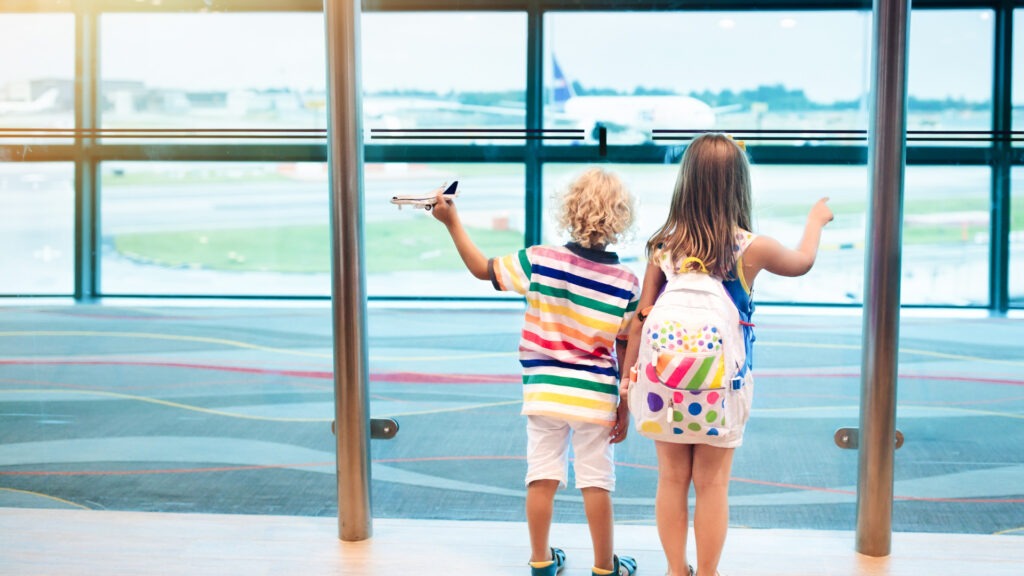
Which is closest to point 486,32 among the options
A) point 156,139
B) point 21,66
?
point 156,139

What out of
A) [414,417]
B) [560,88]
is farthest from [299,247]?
[560,88]

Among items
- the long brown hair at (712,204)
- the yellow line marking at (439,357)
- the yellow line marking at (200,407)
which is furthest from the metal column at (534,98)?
the long brown hair at (712,204)

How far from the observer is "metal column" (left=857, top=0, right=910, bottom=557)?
3303 mm

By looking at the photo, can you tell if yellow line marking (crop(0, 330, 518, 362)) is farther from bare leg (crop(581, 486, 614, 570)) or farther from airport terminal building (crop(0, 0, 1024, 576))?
bare leg (crop(581, 486, 614, 570))

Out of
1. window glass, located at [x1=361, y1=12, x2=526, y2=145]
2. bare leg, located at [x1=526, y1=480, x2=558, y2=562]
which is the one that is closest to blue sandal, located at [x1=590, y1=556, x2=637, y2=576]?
bare leg, located at [x1=526, y1=480, x2=558, y2=562]

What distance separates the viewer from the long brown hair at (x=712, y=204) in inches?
113

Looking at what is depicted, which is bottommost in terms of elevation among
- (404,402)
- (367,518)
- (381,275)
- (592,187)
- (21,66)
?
(367,518)

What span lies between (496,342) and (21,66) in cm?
208

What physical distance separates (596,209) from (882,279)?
3.41ft

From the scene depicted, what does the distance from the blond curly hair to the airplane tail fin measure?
0.85 meters

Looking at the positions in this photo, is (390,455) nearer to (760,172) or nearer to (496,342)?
(496,342)

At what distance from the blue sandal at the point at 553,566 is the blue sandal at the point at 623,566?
11cm

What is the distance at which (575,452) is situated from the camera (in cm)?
299

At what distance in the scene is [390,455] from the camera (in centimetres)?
385
